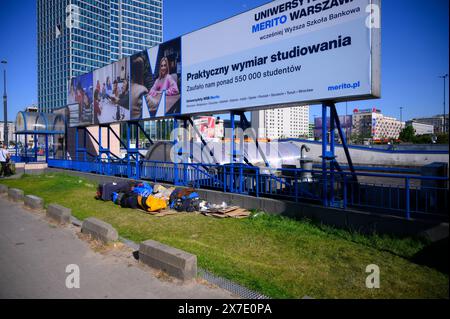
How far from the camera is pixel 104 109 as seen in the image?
17.2 metres

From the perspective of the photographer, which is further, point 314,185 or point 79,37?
point 79,37

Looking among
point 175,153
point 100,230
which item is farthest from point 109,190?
point 100,230

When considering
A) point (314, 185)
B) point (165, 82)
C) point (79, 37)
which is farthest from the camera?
point (79, 37)

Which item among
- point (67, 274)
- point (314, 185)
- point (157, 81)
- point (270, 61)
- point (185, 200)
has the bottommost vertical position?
point (67, 274)

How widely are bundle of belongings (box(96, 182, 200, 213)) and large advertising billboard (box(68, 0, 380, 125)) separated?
126 inches

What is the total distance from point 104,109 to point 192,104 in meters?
7.63

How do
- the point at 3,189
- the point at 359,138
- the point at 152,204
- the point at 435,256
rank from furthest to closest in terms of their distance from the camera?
the point at 359,138 < the point at 3,189 < the point at 152,204 < the point at 435,256

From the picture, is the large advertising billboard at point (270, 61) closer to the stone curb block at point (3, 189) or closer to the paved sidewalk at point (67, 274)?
the paved sidewalk at point (67, 274)

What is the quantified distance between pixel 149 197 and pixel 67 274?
15.5 feet

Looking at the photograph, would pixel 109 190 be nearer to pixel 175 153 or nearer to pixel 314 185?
pixel 175 153

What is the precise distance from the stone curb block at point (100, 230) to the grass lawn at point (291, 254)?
61 centimetres

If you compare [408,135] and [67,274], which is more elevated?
[408,135]

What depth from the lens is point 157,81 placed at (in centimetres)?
1341

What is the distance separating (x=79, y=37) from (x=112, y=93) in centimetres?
11120
